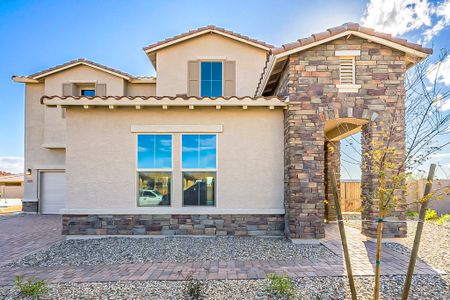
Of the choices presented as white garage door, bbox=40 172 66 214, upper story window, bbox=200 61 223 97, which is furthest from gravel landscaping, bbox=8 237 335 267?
white garage door, bbox=40 172 66 214

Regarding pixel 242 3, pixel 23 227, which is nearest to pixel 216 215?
pixel 242 3

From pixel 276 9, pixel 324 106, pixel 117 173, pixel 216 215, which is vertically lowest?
pixel 216 215

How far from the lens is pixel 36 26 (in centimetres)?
1109

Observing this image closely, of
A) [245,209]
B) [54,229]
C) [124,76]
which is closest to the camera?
[245,209]

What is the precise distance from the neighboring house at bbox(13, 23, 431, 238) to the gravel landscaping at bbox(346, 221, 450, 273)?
47cm

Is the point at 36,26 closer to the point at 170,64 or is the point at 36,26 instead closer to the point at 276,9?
the point at 170,64

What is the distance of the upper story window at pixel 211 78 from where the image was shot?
11.9 m

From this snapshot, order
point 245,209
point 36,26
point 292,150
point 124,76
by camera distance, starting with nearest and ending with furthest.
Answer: point 292,150 → point 245,209 → point 36,26 → point 124,76

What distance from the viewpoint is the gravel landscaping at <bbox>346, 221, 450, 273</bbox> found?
5781 millimetres

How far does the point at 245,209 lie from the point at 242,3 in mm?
6872

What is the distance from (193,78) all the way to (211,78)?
2.60 feet

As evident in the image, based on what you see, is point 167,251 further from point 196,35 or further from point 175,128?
point 196,35

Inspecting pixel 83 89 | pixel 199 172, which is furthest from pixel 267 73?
pixel 83 89

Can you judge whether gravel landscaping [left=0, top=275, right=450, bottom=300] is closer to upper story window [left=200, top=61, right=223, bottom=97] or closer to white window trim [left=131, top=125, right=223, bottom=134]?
white window trim [left=131, top=125, right=223, bottom=134]
